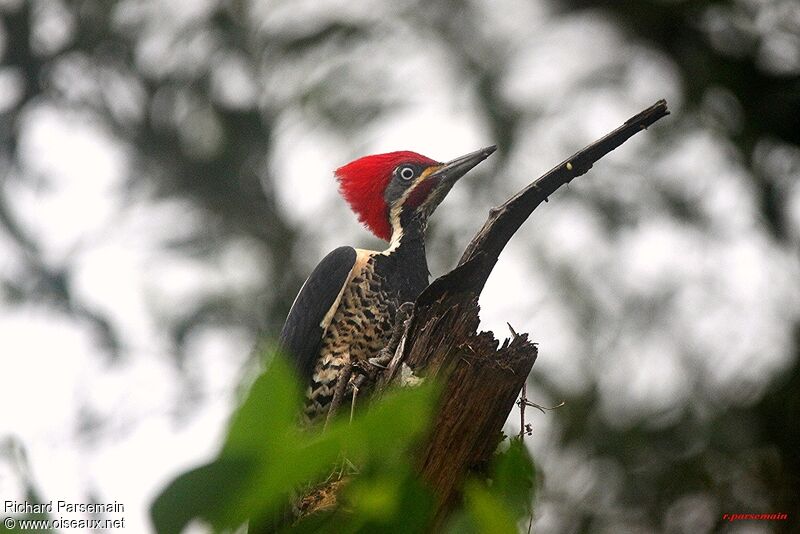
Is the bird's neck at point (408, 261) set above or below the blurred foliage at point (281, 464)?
above

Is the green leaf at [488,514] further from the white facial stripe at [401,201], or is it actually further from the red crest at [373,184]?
the red crest at [373,184]

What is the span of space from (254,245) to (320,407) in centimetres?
361

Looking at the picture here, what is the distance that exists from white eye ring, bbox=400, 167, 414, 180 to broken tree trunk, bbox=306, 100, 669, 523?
1.79m

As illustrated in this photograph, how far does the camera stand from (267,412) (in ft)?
2.46

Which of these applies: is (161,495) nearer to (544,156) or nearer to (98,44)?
(544,156)

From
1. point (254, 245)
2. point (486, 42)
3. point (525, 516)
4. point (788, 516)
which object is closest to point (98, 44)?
point (254, 245)

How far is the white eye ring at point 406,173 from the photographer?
4.46 meters

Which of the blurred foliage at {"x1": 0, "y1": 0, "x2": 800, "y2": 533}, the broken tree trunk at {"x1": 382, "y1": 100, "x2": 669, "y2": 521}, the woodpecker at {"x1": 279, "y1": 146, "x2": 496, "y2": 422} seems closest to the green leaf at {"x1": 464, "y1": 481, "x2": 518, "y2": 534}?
the broken tree trunk at {"x1": 382, "y1": 100, "x2": 669, "y2": 521}

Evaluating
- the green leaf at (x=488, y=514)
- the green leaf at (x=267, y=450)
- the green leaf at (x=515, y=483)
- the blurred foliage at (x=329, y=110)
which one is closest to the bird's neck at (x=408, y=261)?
the blurred foliage at (x=329, y=110)

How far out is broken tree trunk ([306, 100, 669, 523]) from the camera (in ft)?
7.52

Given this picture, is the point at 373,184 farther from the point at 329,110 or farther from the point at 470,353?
the point at 329,110

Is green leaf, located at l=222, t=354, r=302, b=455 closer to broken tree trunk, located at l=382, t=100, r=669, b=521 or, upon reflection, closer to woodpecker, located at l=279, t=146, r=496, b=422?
broken tree trunk, located at l=382, t=100, r=669, b=521

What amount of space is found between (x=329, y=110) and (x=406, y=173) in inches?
105

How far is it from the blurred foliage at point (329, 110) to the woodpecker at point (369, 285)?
1.84m
